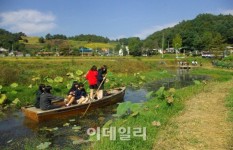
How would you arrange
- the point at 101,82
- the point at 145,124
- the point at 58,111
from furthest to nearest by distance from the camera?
the point at 101,82 → the point at 58,111 → the point at 145,124

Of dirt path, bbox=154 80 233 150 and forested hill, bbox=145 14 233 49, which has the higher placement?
forested hill, bbox=145 14 233 49

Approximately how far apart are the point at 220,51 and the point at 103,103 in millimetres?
64272

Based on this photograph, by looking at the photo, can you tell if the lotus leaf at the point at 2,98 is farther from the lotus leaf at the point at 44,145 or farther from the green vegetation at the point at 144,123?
the green vegetation at the point at 144,123

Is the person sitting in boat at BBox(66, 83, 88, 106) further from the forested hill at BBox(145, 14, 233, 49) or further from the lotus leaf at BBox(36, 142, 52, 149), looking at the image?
the forested hill at BBox(145, 14, 233, 49)

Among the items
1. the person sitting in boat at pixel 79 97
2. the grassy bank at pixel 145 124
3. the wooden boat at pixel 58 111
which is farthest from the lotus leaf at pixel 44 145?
the person sitting in boat at pixel 79 97

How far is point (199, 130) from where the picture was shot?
969cm

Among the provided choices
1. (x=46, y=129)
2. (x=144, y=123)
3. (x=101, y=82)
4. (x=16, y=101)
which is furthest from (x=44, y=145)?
(x=16, y=101)

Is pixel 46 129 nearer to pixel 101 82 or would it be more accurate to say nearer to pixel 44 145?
pixel 44 145

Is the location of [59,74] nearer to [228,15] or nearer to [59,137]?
[59,137]

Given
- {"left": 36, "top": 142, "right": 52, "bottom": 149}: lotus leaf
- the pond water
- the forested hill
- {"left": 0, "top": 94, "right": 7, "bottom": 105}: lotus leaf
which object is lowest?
the pond water

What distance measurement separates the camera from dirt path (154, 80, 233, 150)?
843 cm

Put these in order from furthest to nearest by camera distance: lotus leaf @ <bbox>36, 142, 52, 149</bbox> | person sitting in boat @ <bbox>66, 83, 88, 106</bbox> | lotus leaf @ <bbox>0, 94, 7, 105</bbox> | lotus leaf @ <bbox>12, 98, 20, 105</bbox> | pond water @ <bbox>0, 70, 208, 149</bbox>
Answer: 1. lotus leaf @ <bbox>12, 98, 20, 105</bbox>
2. lotus leaf @ <bbox>0, 94, 7, 105</bbox>
3. person sitting in boat @ <bbox>66, 83, 88, 106</bbox>
4. pond water @ <bbox>0, 70, 208, 149</bbox>
5. lotus leaf @ <bbox>36, 142, 52, 149</bbox>

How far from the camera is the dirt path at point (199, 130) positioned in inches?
332

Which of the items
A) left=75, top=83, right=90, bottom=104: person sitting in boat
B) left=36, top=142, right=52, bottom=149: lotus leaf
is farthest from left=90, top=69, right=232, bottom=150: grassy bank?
left=75, top=83, right=90, bottom=104: person sitting in boat
